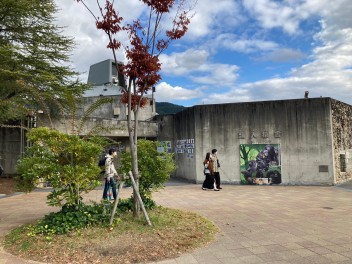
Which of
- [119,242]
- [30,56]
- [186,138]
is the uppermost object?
[30,56]

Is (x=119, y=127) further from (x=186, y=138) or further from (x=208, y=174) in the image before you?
(x=208, y=174)

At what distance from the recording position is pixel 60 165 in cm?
659

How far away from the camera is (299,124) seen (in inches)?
603

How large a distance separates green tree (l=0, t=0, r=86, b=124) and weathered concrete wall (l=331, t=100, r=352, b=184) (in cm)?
1289

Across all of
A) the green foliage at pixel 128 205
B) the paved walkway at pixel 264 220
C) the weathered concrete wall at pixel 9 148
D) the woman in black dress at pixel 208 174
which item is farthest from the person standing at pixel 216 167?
the weathered concrete wall at pixel 9 148

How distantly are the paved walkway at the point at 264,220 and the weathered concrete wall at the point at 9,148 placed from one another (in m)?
5.21

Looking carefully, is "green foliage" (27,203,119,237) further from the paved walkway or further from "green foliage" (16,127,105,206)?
the paved walkway

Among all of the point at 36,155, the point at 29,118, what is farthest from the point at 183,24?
the point at 29,118

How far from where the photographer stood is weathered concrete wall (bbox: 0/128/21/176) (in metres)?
18.0

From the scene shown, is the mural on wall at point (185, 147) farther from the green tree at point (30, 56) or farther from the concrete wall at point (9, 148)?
the concrete wall at point (9, 148)

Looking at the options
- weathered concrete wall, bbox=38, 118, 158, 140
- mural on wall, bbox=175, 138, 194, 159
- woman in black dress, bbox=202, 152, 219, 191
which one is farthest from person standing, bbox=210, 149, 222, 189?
weathered concrete wall, bbox=38, 118, 158, 140

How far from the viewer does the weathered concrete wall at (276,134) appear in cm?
1508

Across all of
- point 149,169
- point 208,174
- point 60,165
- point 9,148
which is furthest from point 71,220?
point 9,148

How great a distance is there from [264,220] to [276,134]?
27.3 feet
